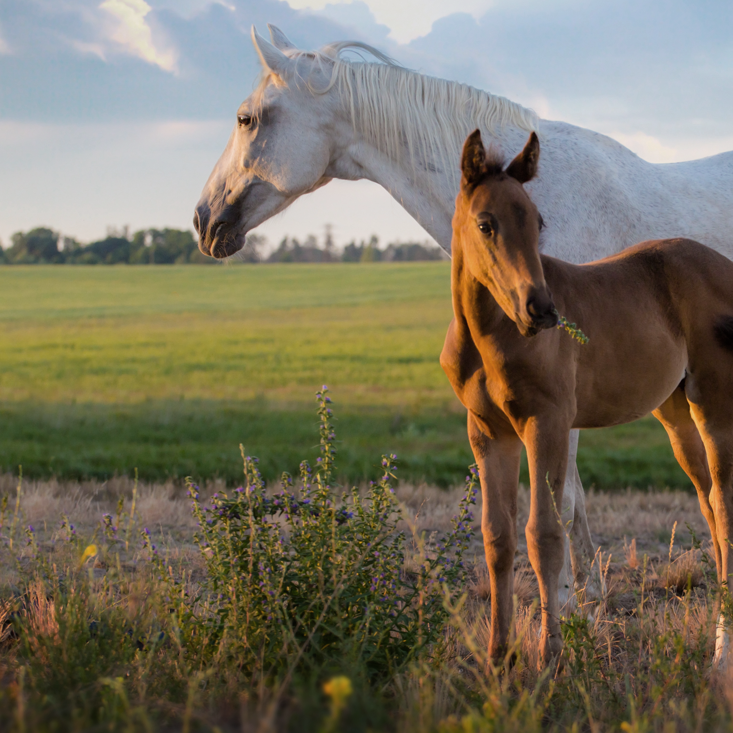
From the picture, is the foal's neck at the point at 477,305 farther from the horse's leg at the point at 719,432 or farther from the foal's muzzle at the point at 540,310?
the horse's leg at the point at 719,432

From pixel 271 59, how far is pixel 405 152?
1004 mm

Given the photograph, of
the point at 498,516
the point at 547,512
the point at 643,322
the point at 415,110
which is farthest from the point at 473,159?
the point at 415,110

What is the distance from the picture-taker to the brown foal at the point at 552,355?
2676 mm

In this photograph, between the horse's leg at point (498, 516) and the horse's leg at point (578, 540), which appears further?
the horse's leg at point (578, 540)

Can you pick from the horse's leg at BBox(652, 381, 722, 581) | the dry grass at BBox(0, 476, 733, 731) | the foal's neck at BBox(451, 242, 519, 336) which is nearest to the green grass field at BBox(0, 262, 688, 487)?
the dry grass at BBox(0, 476, 733, 731)

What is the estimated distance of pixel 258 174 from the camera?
451 cm

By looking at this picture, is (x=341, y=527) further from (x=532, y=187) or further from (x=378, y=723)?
(x=532, y=187)

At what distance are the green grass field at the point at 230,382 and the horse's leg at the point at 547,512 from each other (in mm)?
6615

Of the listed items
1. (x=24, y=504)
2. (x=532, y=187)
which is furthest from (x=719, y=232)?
(x=24, y=504)

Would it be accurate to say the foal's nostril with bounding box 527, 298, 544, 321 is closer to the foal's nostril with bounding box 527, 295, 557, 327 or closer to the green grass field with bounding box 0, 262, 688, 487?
the foal's nostril with bounding box 527, 295, 557, 327

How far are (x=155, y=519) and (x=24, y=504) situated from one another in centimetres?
105

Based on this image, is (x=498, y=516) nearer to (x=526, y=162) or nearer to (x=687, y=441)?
(x=687, y=441)

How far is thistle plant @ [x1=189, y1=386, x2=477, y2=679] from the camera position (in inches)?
113

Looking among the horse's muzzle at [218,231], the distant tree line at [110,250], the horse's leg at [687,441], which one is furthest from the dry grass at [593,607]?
the distant tree line at [110,250]
